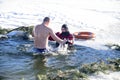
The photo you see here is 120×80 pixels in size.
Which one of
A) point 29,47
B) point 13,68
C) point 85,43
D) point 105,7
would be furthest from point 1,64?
point 105,7

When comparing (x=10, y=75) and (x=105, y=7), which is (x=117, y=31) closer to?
(x=105, y=7)

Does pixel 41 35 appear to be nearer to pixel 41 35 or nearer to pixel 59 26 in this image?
pixel 41 35

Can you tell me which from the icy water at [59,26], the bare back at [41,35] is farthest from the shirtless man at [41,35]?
the icy water at [59,26]

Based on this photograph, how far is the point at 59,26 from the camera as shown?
1797 centimetres

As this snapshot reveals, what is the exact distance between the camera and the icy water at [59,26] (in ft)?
34.6

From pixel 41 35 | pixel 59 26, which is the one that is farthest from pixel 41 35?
pixel 59 26

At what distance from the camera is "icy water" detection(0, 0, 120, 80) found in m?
10.5

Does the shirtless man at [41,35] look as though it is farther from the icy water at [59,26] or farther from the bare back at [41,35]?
the icy water at [59,26]

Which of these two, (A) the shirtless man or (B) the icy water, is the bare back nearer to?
(A) the shirtless man

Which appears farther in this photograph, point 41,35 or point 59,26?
point 59,26

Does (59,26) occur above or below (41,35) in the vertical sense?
below

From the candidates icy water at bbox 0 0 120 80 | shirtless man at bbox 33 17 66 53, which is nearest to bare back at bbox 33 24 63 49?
shirtless man at bbox 33 17 66 53

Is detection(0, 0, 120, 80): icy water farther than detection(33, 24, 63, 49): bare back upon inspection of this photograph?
No

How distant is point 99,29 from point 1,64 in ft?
27.5
